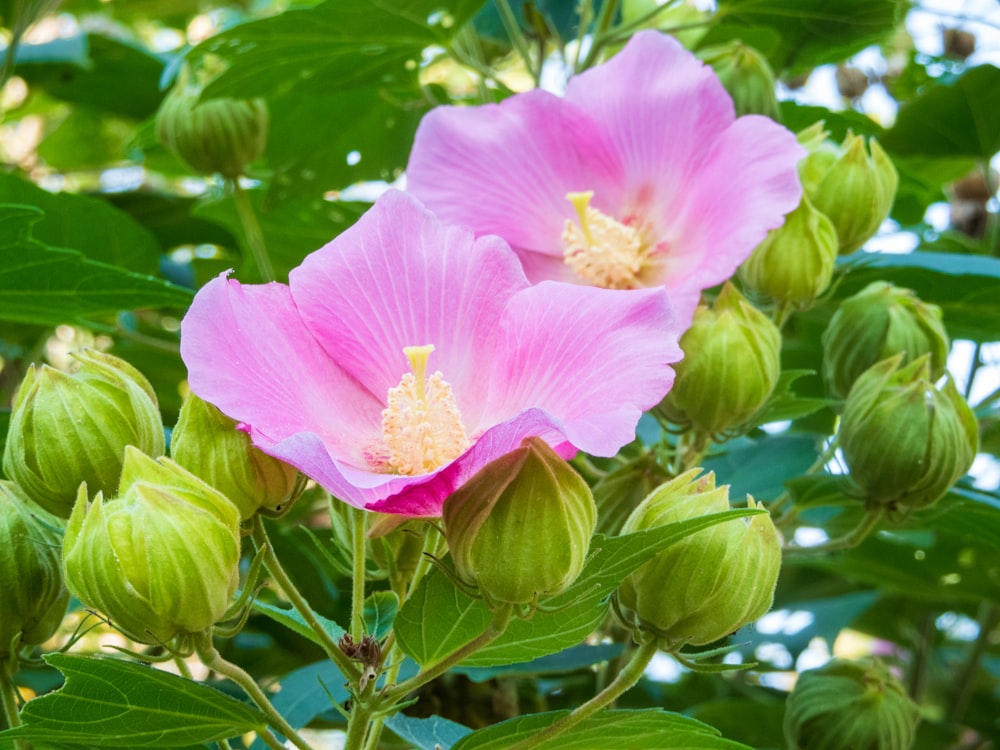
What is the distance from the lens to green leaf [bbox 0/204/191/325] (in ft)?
3.29

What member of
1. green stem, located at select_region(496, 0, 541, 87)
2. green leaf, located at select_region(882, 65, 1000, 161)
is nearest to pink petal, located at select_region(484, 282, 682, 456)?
green stem, located at select_region(496, 0, 541, 87)

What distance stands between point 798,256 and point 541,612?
467 millimetres

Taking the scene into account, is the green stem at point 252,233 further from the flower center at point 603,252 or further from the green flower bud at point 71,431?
the green flower bud at point 71,431

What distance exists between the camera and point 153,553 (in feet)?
2.12

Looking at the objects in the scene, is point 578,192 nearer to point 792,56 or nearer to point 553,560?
point 792,56

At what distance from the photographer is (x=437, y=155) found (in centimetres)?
114

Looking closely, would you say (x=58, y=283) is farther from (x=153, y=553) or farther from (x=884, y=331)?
(x=884, y=331)

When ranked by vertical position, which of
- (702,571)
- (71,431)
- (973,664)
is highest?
(71,431)

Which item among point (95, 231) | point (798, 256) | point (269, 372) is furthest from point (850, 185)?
point (95, 231)

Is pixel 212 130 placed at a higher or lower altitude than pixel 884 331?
higher

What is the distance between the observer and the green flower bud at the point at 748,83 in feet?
4.02

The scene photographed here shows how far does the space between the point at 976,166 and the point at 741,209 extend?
38.6 inches

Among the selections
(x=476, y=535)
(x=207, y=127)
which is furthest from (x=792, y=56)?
(x=476, y=535)

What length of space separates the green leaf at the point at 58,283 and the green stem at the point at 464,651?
0.44 metres
